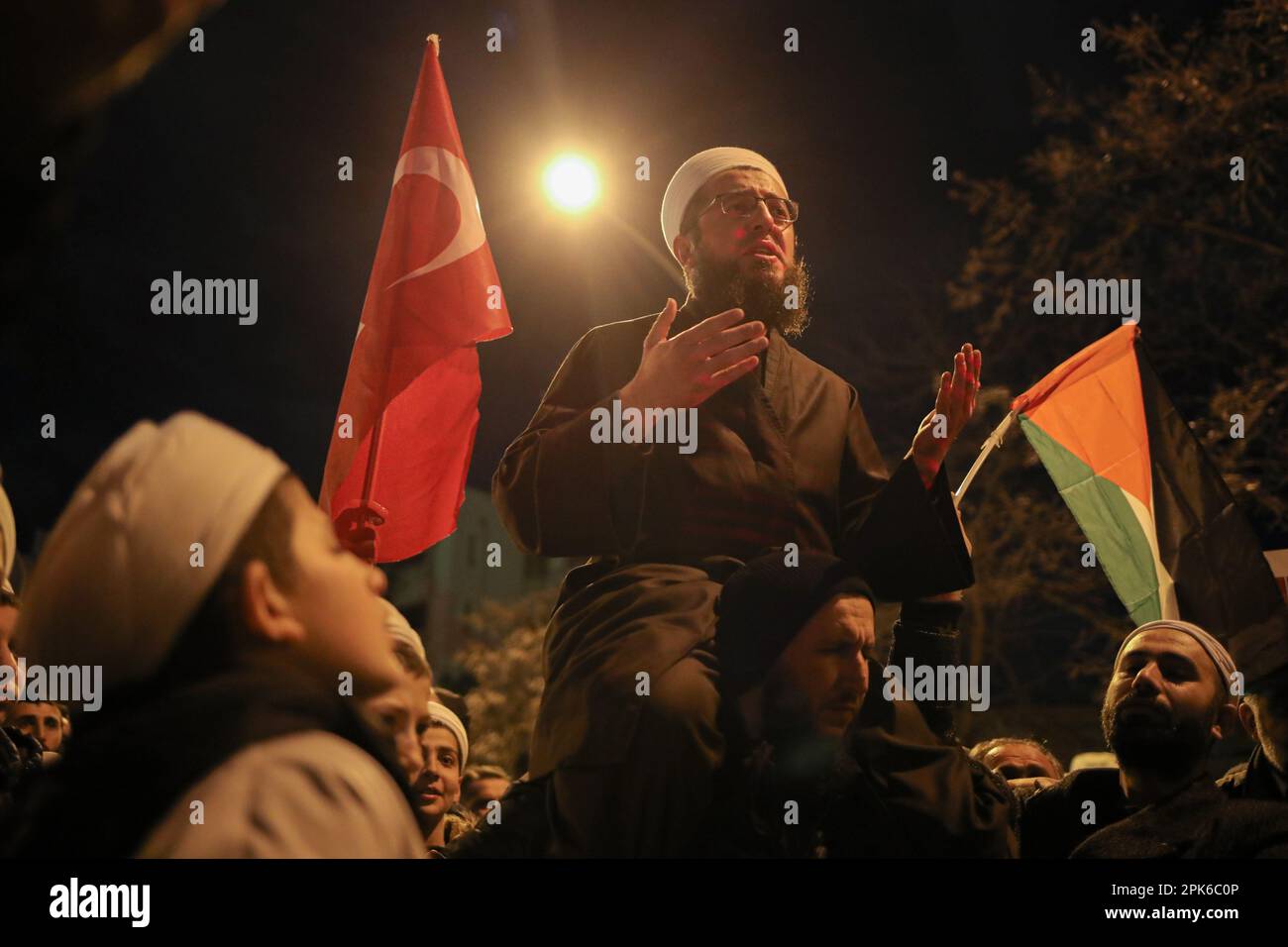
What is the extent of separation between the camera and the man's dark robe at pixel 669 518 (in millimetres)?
4641

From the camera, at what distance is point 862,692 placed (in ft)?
15.6

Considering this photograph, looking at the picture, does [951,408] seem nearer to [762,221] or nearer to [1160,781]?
[762,221]

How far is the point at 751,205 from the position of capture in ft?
16.8

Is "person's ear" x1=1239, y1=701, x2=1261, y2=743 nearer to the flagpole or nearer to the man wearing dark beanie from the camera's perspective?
the man wearing dark beanie

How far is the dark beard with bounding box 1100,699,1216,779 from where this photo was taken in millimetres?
4617

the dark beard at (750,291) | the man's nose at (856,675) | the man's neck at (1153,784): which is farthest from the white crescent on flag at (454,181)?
the man's neck at (1153,784)

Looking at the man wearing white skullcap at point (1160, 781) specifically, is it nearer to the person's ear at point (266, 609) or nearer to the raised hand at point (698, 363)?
the raised hand at point (698, 363)

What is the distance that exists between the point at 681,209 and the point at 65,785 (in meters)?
3.25

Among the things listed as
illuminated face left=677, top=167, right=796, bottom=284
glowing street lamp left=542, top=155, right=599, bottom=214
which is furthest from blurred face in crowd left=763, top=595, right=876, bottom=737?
glowing street lamp left=542, top=155, right=599, bottom=214

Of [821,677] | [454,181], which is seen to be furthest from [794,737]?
[454,181]

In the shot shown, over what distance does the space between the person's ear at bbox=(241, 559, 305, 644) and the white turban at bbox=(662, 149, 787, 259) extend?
2.77 m
